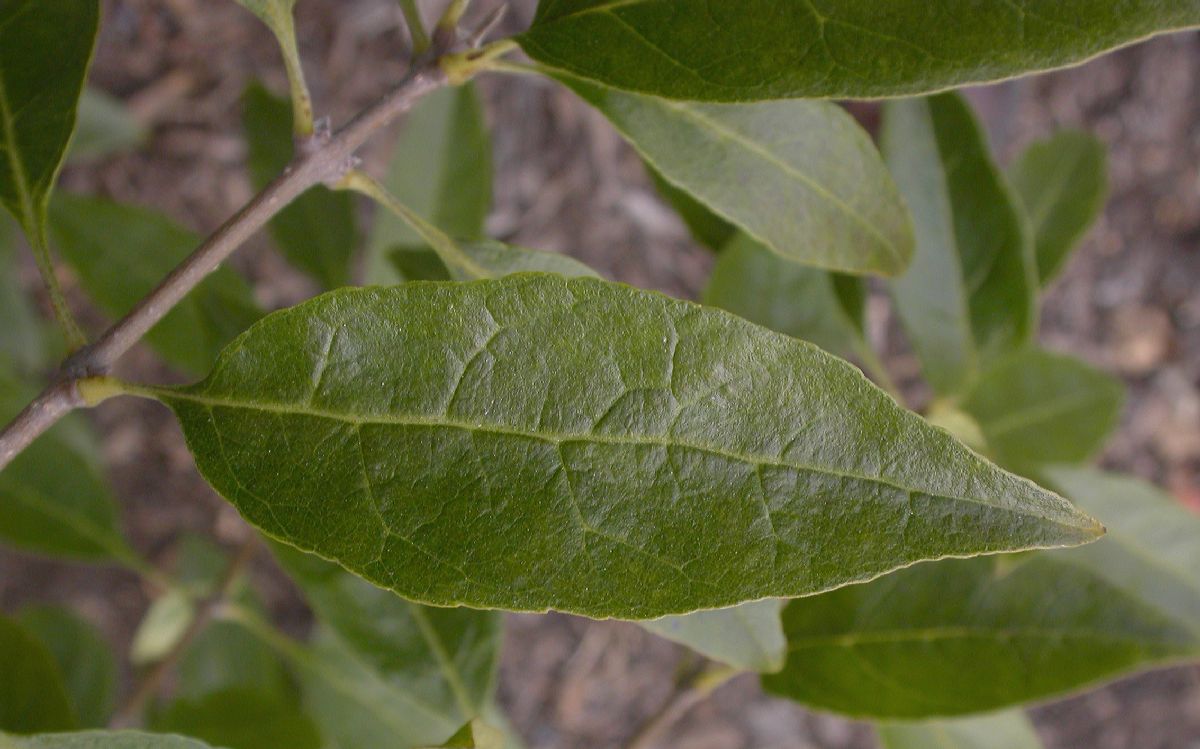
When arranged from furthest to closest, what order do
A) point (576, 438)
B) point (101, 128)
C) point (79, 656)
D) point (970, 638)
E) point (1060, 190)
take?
point (101, 128), point (79, 656), point (1060, 190), point (970, 638), point (576, 438)

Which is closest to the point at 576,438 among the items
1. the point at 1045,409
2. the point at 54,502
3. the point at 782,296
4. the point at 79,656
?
the point at 782,296

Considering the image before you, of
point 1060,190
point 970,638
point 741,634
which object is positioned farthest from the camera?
point 1060,190

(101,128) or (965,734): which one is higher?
(101,128)

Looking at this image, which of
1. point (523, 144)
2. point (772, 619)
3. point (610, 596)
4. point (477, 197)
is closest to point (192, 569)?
point (477, 197)

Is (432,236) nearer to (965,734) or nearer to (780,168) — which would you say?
(780,168)

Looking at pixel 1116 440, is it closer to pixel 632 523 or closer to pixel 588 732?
pixel 588 732

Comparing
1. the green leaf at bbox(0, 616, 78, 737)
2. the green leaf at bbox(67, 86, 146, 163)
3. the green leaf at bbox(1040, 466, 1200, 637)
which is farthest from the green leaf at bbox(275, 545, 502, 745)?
the green leaf at bbox(67, 86, 146, 163)

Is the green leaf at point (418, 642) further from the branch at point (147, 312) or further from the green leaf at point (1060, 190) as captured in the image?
the green leaf at point (1060, 190)

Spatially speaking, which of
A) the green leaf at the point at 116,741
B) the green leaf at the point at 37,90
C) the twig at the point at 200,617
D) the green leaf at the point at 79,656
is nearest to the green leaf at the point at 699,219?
the green leaf at the point at 37,90
